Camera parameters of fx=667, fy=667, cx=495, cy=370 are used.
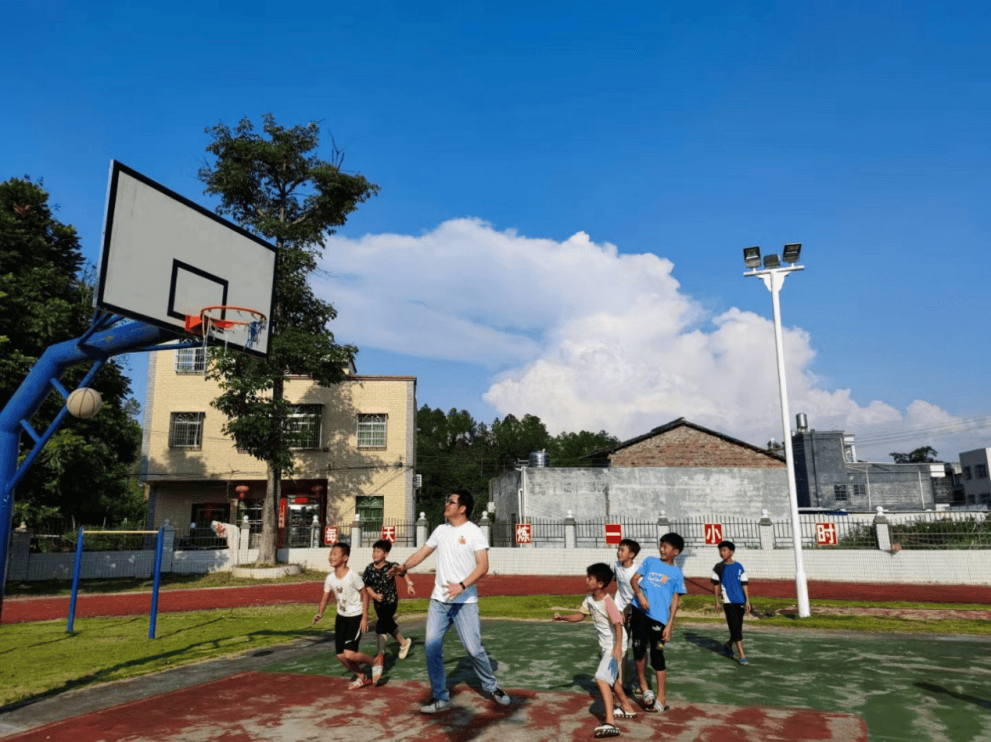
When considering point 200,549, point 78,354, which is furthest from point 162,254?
point 200,549

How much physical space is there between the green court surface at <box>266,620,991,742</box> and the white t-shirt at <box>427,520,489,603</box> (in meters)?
1.87

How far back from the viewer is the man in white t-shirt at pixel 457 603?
252 inches

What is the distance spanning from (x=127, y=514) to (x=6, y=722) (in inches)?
2109

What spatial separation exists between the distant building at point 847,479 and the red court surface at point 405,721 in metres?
54.8

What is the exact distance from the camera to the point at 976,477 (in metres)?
63.9

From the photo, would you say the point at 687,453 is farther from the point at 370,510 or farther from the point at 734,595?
the point at 734,595

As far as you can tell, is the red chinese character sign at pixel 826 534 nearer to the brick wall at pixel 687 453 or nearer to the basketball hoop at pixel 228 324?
the brick wall at pixel 687 453

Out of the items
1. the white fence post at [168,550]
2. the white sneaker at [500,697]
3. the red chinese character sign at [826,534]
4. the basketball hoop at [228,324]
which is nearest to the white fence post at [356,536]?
the white fence post at [168,550]

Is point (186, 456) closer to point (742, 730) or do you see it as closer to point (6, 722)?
point (6, 722)

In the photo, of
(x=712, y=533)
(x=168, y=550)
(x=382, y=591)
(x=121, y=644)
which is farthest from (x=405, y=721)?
(x=168, y=550)

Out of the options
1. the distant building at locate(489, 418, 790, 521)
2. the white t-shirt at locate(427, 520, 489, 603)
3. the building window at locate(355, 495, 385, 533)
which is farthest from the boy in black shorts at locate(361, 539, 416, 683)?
the distant building at locate(489, 418, 790, 521)

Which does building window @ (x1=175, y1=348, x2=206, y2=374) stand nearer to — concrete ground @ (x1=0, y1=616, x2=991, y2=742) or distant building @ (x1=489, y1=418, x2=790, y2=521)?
distant building @ (x1=489, y1=418, x2=790, y2=521)

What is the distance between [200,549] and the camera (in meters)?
27.7

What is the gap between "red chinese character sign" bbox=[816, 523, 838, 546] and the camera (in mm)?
22484
